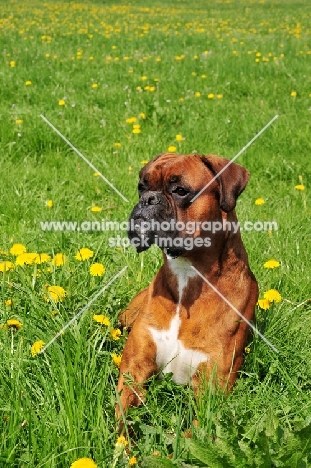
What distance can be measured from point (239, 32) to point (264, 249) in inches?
380

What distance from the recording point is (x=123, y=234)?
13.3ft

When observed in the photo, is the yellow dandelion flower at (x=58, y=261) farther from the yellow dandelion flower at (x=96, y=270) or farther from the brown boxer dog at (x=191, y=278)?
the brown boxer dog at (x=191, y=278)

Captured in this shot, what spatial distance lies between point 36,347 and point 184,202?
0.89 metres

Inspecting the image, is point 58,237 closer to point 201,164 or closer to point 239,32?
point 201,164

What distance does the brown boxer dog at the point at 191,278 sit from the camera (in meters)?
2.50

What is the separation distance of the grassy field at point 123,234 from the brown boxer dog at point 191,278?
11 centimetres

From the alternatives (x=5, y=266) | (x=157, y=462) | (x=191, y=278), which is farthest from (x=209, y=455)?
(x=5, y=266)

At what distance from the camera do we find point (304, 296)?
349 centimetres

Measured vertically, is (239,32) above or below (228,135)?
above

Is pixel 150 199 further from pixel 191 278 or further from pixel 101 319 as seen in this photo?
pixel 101 319

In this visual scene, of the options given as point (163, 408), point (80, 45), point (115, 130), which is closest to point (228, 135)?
point (115, 130)

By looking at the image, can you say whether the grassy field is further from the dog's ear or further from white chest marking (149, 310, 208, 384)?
the dog's ear

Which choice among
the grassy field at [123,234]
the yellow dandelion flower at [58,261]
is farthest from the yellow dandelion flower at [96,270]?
the yellow dandelion flower at [58,261]

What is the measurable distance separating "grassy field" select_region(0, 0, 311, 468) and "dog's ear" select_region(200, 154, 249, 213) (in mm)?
730
